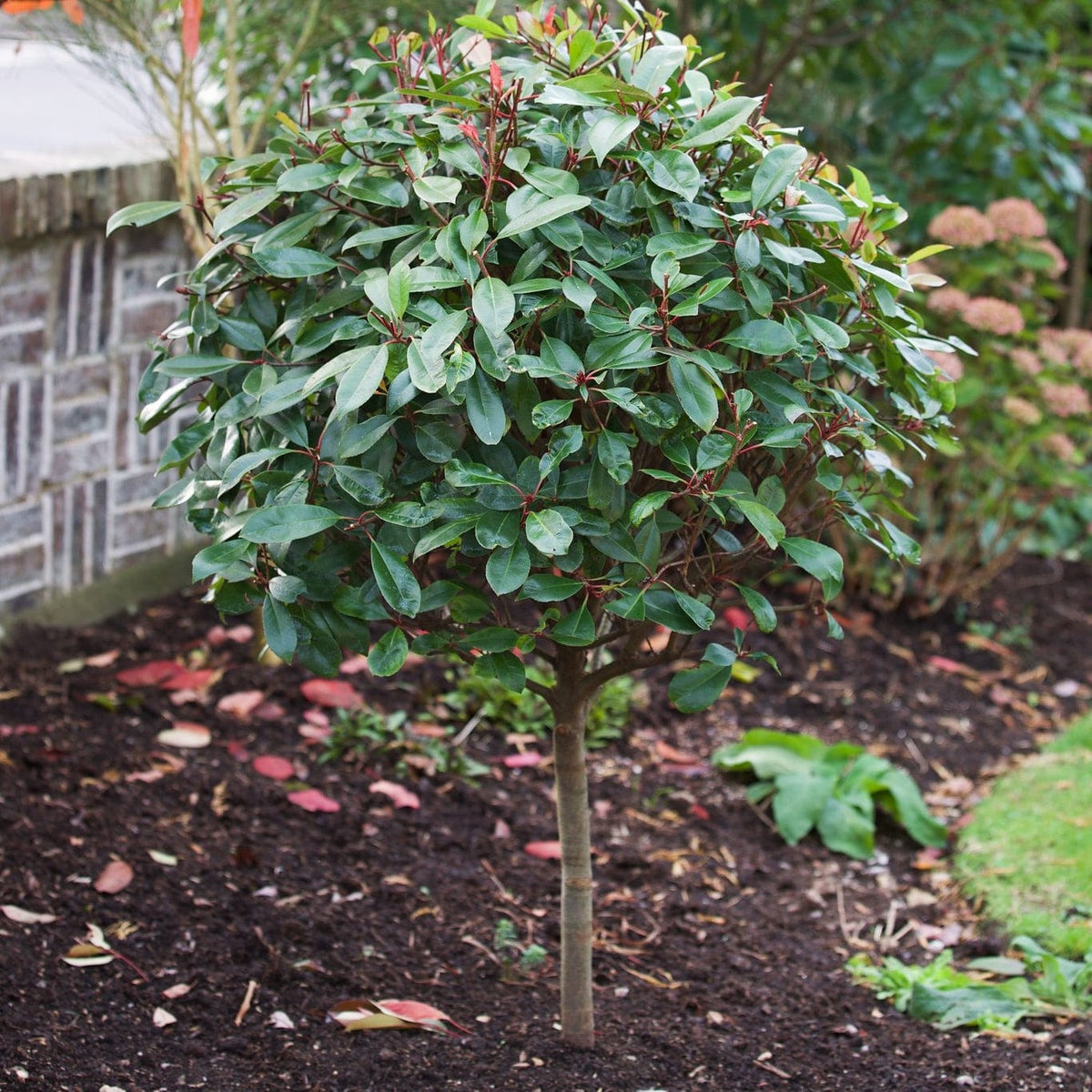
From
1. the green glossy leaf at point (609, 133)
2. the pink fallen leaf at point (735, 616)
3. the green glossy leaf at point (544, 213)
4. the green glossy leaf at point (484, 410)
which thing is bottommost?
the pink fallen leaf at point (735, 616)

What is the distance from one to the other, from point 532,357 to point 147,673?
2121 millimetres

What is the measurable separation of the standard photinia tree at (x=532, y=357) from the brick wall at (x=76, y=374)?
1.64 meters

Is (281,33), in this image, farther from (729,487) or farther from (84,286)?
(729,487)

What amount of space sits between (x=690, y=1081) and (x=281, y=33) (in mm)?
2805

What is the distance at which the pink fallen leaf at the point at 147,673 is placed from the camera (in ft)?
11.0

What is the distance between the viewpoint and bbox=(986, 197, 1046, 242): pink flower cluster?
163 inches

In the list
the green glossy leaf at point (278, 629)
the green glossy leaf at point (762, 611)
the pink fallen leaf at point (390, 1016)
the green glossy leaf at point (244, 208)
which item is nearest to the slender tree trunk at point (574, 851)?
the pink fallen leaf at point (390, 1016)

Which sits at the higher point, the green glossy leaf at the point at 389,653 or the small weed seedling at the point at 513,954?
the green glossy leaf at the point at 389,653

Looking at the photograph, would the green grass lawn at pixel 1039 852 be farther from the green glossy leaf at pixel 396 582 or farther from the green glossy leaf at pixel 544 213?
the green glossy leaf at pixel 544 213

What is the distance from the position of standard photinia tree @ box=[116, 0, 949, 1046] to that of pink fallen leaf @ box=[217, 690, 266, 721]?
1435 mm

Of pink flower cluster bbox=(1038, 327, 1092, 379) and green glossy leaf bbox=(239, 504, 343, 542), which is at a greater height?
pink flower cluster bbox=(1038, 327, 1092, 379)

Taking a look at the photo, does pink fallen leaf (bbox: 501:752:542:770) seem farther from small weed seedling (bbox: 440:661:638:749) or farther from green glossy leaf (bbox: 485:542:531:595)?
green glossy leaf (bbox: 485:542:531:595)

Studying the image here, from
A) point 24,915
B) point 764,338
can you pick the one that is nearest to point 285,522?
point 764,338

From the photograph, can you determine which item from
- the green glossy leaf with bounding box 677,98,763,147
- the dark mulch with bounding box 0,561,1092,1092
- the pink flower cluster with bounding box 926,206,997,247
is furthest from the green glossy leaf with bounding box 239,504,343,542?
the pink flower cluster with bounding box 926,206,997,247
